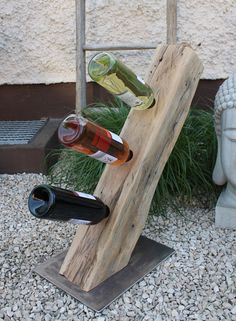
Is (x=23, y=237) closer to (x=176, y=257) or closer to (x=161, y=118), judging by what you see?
(x=176, y=257)

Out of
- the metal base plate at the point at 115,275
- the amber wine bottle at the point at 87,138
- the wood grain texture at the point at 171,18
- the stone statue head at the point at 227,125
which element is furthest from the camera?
the wood grain texture at the point at 171,18

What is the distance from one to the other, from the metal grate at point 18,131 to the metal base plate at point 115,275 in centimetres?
117

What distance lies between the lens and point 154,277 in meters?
1.56

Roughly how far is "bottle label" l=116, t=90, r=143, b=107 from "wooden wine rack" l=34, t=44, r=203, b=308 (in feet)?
0.34

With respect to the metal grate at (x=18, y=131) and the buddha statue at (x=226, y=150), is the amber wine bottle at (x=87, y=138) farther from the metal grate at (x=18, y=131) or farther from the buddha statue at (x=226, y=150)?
the metal grate at (x=18, y=131)

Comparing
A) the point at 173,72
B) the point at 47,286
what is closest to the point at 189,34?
the point at 173,72

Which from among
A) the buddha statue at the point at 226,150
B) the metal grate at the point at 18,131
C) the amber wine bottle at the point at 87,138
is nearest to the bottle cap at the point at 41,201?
the amber wine bottle at the point at 87,138

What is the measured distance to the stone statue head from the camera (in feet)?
5.40

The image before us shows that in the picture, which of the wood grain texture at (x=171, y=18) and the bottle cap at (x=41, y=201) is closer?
the bottle cap at (x=41, y=201)

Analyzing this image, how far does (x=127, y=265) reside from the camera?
159cm

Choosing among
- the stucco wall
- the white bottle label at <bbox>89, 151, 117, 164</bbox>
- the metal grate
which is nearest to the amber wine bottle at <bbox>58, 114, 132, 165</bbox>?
the white bottle label at <bbox>89, 151, 117, 164</bbox>

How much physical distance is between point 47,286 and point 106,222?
0.34 m

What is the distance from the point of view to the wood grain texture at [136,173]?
4.77 feet

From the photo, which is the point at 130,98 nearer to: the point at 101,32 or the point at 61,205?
the point at 61,205
